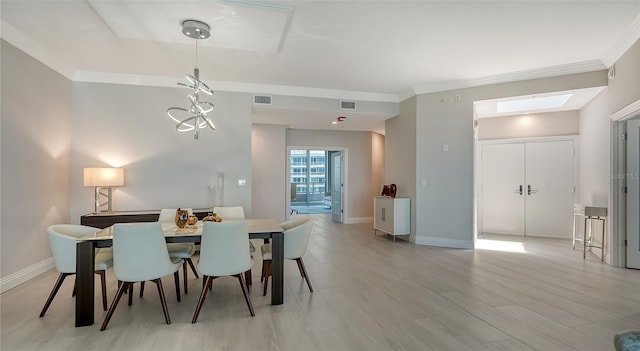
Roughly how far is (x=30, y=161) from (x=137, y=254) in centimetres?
244

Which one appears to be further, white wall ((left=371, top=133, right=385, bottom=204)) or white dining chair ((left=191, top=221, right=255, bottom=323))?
white wall ((left=371, top=133, right=385, bottom=204))

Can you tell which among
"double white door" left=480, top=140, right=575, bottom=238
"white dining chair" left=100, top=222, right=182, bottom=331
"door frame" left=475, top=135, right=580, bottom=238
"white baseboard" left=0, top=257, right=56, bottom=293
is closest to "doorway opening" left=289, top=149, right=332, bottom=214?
"door frame" left=475, top=135, right=580, bottom=238

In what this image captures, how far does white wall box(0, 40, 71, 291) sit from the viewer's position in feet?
11.1

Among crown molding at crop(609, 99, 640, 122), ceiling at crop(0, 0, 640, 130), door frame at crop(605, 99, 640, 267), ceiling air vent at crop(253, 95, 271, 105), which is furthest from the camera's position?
ceiling air vent at crop(253, 95, 271, 105)

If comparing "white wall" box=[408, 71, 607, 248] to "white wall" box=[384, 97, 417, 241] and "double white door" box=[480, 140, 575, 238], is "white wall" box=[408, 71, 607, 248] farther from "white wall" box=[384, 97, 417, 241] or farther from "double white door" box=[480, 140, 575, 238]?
"double white door" box=[480, 140, 575, 238]

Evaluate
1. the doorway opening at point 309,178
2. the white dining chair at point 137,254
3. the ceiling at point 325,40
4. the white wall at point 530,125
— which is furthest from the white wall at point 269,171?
the doorway opening at point 309,178

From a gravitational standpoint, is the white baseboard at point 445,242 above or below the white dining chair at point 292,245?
below

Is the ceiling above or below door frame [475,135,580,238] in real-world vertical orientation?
above

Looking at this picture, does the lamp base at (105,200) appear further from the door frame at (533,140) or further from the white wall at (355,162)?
the door frame at (533,140)

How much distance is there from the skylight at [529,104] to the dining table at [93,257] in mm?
4900

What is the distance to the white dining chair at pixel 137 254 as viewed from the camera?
250 centimetres

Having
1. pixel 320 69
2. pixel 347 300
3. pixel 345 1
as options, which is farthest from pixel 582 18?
pixel 347 300

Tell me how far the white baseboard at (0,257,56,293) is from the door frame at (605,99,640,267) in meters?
7.41

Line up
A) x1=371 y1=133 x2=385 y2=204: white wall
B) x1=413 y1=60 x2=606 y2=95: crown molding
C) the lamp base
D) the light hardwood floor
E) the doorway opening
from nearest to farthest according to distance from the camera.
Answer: the light hardwood floor → x1=413 y1=60 x2=606 y2=95: crown molding → the lamp base → x1=371 y1=133 x2=385 y2=204: white wall → the doorway opening
